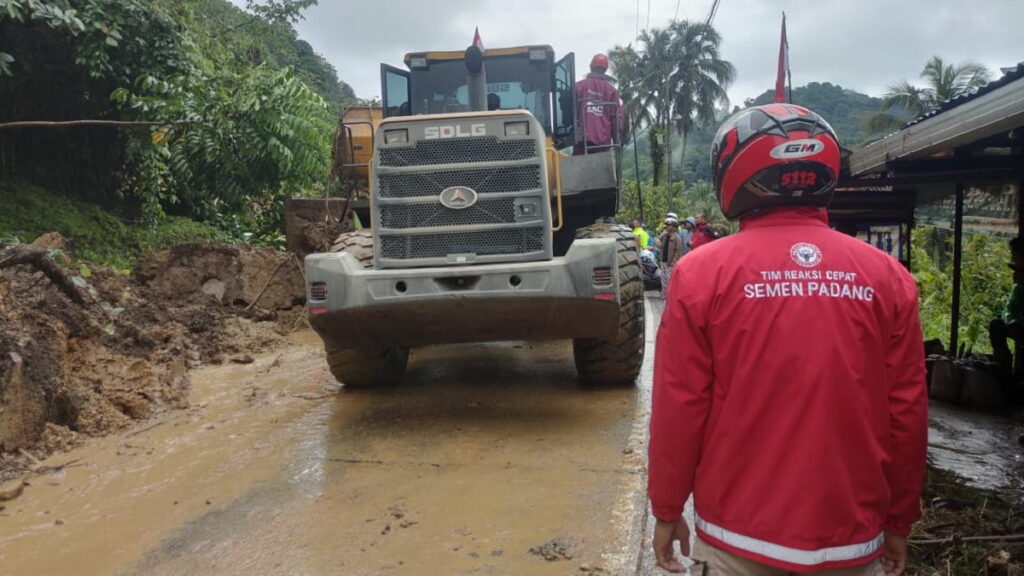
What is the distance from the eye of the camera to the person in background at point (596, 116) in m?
6.59

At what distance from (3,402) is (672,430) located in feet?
13.9

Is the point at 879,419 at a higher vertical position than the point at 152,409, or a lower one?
higher

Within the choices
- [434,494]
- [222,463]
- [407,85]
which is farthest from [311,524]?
[407,85]

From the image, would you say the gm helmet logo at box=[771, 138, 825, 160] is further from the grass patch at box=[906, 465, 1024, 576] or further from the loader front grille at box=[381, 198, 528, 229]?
the loader front grille at box=[381, 198, 528, 229]

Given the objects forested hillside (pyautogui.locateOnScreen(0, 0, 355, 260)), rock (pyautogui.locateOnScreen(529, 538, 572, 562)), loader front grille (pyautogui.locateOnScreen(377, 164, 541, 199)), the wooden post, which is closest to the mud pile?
forested hillside (pyautogui.locateOnScreen(0, 0, 355, 260))

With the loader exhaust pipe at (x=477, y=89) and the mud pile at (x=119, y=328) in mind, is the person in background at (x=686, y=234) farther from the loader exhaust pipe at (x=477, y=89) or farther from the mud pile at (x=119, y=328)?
the loader exhaust pipe at (x=477, y=89)

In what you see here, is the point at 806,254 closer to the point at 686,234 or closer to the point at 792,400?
the point at 792,400

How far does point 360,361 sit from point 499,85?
259 centimetres

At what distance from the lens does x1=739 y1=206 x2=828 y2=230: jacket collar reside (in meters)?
1.88

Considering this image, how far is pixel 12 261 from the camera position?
19.2 feet

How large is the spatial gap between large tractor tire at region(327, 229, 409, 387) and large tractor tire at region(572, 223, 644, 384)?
1505mm

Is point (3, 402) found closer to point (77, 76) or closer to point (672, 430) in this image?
point (672, 430)

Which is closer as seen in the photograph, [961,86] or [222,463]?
[222,463]

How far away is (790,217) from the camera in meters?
1.88
